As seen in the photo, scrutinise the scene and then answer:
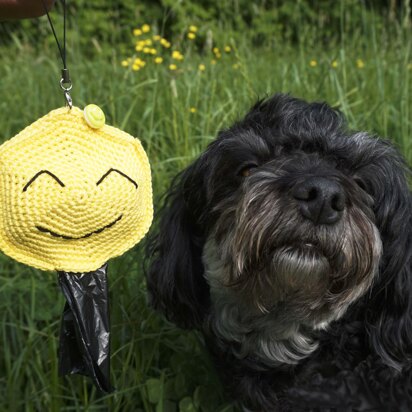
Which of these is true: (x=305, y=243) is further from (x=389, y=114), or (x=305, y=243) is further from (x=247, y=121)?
(x=389, y=114)

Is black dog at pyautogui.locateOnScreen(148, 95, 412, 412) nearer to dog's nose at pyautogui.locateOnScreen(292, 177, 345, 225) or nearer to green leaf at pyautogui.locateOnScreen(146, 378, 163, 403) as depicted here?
dog's nose at pyautogui.locateOnScreen(292, 177, 345, 225)

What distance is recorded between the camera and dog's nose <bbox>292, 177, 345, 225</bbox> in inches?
52.4

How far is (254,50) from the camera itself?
4.25 metres

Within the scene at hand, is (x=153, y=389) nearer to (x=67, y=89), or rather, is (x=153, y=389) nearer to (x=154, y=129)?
(x=67, y=89)

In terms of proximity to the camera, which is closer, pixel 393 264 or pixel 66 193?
pixel 66 193

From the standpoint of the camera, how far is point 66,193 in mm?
1031

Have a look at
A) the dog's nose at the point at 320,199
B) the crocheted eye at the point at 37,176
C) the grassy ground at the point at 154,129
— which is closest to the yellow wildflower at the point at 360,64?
the grassy ground at the point at 154,129

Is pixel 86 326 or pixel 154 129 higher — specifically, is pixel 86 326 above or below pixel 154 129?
above

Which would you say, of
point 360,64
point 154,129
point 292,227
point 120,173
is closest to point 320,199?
point 292,227

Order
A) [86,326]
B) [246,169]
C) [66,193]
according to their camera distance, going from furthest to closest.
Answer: [246,169] < [86,326] < [66,193]

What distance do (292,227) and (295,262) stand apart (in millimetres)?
81

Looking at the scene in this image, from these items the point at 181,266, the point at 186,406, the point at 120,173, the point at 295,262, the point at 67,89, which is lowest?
the point at 186,406

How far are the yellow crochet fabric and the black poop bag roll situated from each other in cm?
4

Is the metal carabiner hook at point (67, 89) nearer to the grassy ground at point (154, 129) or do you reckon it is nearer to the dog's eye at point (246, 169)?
the dog's eye at point (246, 169)
